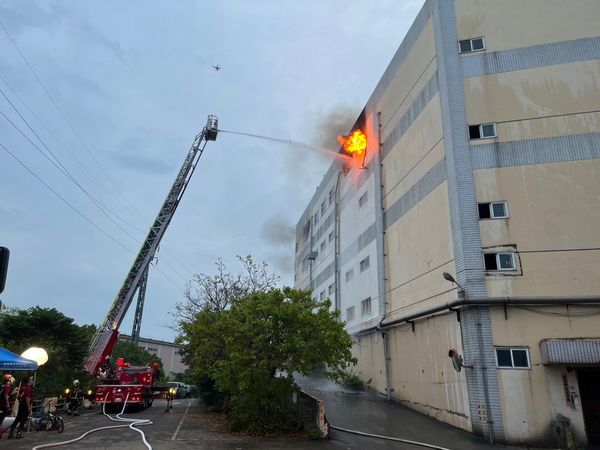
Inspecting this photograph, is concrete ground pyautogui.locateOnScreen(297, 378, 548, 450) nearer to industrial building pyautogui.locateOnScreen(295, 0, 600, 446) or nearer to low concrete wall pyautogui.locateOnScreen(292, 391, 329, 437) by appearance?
low concrete wall pyautogui.locateOnScreen(292, 391, 329, 437)

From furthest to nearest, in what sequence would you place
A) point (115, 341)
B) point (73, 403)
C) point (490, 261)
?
point (115, 341)
point (73, 403)
point (490, 261)

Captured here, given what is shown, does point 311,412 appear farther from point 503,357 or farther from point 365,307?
point 365,307

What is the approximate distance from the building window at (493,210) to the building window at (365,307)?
1181cm

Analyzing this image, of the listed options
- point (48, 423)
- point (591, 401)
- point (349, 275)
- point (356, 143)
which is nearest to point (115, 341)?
point (48, 423)

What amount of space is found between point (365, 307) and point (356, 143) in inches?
443

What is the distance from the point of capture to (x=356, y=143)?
3041cm

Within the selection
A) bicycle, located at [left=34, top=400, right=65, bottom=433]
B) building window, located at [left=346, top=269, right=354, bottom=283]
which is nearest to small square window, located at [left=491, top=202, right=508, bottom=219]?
building window, located at [left=346, top=269, right=354, bottom=283]

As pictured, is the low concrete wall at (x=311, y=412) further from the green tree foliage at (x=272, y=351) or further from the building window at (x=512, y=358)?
the building window at (x=512, y=358)

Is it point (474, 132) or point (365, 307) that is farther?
point (365, 307)

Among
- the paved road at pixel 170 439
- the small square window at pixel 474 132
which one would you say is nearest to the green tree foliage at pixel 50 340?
the paved road at pixel 170 439

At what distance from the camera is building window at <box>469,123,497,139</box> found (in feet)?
59.3

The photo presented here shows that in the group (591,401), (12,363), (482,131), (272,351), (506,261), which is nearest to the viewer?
(12,363)

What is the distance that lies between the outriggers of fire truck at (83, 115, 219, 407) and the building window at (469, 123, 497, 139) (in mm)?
17639

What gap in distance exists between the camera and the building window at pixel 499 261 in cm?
1631
